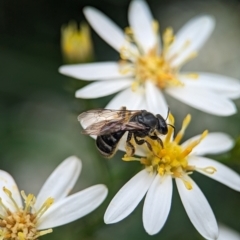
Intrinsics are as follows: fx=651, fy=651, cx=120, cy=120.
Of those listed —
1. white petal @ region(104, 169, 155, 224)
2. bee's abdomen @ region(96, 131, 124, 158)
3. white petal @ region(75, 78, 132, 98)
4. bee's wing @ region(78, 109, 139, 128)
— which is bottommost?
white petal @ region(104, 169, 155, 224)

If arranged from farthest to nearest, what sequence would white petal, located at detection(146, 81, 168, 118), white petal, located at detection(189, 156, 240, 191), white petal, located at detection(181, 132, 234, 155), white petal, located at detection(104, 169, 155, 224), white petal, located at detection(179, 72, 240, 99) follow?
white petal, located at detection(179, 72, 240, 99) → white petal, located at detection(146, 81, 168, 118) → white petal, located at detection(181, 132, 234, 155) → white petal, located at detection(189, 156, 240, 191) → white petal, located at detection(104, 169, 155, 224)

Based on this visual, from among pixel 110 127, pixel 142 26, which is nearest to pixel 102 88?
pixel 110 127

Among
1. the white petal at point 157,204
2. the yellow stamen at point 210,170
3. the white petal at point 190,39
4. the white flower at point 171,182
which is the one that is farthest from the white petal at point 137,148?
the white petal at point 190,39

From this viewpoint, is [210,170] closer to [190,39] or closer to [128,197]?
[128,197]

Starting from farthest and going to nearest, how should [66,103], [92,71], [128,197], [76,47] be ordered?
[66,103] < [76,47] < [92,71] < [128,197]

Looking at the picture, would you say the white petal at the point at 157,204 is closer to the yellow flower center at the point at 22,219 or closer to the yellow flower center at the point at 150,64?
the yellow flower center at the point at 22,219

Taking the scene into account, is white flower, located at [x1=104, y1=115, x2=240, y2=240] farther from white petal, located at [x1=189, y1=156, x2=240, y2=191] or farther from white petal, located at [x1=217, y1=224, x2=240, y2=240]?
white petal, located at [x1=217, y1=224, x2=240, y2=240]

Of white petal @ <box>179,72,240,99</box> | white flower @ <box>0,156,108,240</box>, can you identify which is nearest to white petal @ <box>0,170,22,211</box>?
white flower @ <box>0,156,108,240</box>

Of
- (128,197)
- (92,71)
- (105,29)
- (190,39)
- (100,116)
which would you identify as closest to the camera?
(128,197)
